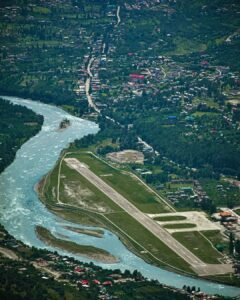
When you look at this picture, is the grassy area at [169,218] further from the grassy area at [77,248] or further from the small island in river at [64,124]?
the small island in river at [64,124]

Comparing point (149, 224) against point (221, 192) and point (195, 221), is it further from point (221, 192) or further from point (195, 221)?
point (221, 192)

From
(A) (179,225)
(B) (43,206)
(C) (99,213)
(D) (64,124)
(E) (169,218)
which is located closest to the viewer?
(A) (179,225)

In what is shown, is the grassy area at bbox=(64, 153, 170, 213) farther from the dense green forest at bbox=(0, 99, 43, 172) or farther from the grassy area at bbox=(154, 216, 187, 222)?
the dense green forest at bbox=(0, 99, 43, 172)

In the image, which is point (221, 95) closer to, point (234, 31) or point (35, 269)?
point (234, 31)

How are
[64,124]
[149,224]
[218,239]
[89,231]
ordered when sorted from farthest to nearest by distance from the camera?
[64,124] → [149,224] → [89,231] → [218,239]

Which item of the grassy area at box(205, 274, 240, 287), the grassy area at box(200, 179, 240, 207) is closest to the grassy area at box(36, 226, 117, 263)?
the grassy area at box(205, 274, 240, 287)

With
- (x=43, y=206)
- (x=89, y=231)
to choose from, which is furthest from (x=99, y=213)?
(x=43, y=206)

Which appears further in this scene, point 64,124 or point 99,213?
point 64,124

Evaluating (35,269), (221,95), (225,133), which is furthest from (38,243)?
(221,95)
